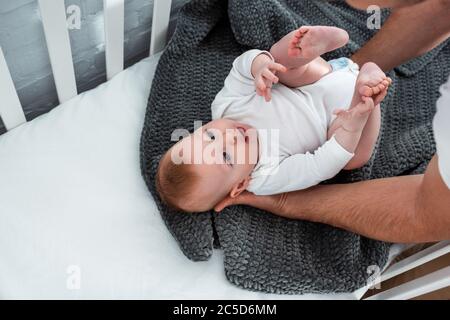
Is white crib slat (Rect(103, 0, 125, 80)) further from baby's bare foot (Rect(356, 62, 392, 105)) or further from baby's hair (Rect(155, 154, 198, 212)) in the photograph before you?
baby's bare foot (Rect(356, 62, 392, 105))

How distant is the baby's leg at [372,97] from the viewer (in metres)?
0.88

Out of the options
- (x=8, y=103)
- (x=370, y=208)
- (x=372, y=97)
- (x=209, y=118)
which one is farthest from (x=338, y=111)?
(x=8, y=103)

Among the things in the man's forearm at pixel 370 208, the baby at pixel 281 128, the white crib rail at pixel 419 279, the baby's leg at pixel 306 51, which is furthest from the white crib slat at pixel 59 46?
the white crib rail at pixel 419 279

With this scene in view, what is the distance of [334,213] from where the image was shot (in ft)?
3.29

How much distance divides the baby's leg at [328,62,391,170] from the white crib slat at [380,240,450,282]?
19 cm

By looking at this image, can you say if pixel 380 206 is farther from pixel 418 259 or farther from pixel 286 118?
pixel 286 118

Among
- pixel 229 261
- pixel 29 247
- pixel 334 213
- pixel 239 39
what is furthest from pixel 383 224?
pixel 29 247

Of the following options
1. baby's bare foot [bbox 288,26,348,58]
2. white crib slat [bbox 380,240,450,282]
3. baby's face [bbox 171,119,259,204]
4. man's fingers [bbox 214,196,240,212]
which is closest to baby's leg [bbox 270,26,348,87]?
baby's bare foot [bbox 288,26,348,58]

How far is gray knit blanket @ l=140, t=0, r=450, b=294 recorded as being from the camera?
3.31 feet

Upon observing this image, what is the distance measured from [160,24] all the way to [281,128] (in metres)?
0.37

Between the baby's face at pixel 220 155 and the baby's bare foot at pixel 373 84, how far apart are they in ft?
0.70

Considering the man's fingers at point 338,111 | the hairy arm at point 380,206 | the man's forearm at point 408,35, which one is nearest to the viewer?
the hairy arm at point 380,206

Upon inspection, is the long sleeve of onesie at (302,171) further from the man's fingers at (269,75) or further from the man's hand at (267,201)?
the man's fingers at (269,75)

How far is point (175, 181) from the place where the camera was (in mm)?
914
